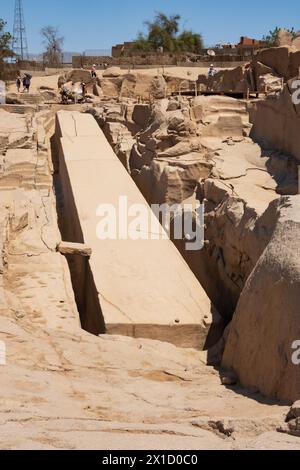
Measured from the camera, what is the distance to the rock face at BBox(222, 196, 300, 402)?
13.9 feet

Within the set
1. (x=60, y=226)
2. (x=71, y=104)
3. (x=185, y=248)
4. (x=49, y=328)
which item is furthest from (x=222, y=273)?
(x=71, y=104)

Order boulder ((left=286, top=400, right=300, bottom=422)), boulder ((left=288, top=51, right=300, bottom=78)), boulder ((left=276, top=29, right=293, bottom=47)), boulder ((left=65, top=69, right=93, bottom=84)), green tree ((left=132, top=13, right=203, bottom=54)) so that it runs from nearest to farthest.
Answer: boulder ((left=286, top=400, right=300, bottom=422))
boulder ((left=288, top=51, right=300, bottom=78))
boulder ((left=276, top=29, right=293, bottom=47))
boulder ((left=65, top=69, right=93, bottom=84))
green tree ((left=132, top=13, right=203, bottom=54))

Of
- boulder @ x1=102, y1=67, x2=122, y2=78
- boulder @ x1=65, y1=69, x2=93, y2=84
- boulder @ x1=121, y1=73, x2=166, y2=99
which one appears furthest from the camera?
boulder @ x1=65, y1=69, x2=93, y2=84

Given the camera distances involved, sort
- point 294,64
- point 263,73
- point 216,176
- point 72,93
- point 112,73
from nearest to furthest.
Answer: point 216,176 → point 294,64 → point 263,73 → point 72,93 → point 112,73

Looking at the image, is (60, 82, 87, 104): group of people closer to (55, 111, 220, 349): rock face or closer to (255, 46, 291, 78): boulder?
(255, 46, 291, 78): boulder

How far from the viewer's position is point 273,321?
451cm

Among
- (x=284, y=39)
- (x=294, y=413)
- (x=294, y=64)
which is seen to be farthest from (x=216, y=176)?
(x=284, y=39)

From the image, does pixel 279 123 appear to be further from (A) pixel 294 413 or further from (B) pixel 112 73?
(B) pixel 112 73

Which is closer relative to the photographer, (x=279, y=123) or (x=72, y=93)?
(x=279, y=123)

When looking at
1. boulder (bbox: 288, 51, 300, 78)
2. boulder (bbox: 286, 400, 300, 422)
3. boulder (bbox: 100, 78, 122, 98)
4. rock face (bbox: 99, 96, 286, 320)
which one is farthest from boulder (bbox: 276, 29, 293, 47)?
boulder (bbox: 286, 400, 300, 422)

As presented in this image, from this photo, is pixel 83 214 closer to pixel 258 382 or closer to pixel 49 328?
pixel 49 328

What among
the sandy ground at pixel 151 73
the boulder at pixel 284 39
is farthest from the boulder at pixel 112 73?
the boulder at pixel 284 39

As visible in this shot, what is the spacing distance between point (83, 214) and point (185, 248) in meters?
1.40

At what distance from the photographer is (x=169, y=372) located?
4.89 m
